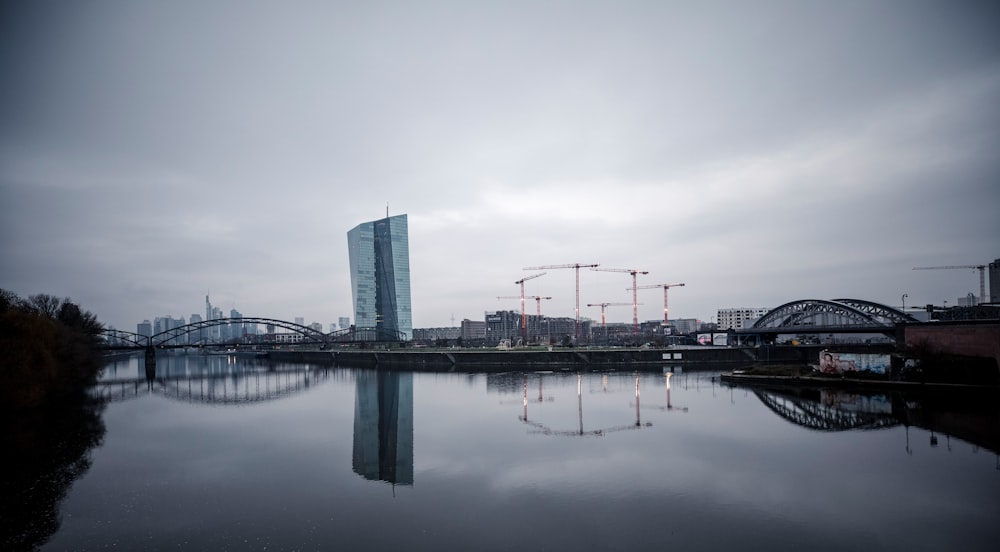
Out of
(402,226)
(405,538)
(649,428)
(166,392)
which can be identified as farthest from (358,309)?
(405,538)

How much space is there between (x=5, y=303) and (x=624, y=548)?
49.4 metres

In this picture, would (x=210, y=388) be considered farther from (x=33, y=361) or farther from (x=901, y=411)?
(x=901, y=411)

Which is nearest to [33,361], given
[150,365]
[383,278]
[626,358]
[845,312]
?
[150,365]

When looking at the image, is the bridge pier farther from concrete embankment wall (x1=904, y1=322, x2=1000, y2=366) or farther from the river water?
concrete embankment wall (x1=904, y1=322, x2=1000, y2=366)

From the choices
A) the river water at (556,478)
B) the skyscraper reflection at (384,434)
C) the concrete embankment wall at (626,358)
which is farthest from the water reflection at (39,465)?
the concrete embankment wall at (626,358)

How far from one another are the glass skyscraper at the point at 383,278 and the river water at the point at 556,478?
148114 millimetres

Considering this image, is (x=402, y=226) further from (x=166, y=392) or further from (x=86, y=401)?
(x=86, y=401)

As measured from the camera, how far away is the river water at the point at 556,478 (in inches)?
562

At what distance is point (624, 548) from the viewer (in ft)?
43.4

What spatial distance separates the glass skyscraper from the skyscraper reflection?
437ft

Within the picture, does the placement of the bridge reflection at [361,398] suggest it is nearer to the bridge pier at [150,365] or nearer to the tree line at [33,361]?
the bridge pier at [150,365]

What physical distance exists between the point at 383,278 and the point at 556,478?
175037 mm

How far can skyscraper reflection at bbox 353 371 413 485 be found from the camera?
71.4 feet

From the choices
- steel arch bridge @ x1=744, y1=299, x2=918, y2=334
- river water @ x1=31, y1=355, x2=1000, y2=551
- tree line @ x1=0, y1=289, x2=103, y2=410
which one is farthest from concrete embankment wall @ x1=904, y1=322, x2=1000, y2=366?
tree line @ x1=0, y1=289, x2=103, y2=410
